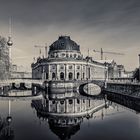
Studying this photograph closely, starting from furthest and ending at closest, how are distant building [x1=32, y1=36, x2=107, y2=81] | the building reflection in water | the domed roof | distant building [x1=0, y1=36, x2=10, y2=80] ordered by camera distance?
1. the domed roof
2. distant building [x1=32, y1=36, x2=107, y2=81]
3. distant building [x1=0, y1=36, x2=10, y2=80]
4. the building reflection in water

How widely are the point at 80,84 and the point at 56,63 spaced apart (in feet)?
101

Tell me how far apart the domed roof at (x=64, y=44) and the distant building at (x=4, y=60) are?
6200cm

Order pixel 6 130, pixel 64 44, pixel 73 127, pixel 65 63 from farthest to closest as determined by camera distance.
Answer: pixel 64 44, pixel 65 63, pixel 73 127, pixel 6 130

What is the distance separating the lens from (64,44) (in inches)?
6762

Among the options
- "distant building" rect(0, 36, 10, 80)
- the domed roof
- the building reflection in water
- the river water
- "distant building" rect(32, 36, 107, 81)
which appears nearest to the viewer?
the building reflection in water

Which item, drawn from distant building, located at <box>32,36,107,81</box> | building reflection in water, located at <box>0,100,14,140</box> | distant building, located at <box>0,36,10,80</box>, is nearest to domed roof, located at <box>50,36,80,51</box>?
distant building, located at <box>32,36,107,81</box>

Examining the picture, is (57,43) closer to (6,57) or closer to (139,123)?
(6,57)

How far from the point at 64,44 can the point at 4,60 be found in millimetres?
71888

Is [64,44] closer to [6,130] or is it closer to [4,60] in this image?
[4,60]

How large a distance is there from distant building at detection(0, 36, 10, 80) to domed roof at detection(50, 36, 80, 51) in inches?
2441

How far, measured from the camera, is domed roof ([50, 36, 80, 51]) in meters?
171

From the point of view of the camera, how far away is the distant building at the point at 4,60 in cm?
9928

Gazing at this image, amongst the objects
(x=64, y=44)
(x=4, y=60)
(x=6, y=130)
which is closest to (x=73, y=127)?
(x=6, y=130)

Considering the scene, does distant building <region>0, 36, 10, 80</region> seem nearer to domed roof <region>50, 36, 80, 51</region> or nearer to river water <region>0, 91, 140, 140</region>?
river water <region>0, 91, 140, 140</region>
